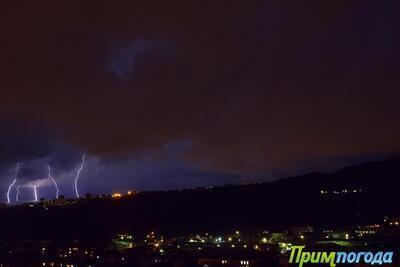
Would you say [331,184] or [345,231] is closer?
[345,231]

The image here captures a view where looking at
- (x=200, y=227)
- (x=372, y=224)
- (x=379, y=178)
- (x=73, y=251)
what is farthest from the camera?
(x=379, y=178)

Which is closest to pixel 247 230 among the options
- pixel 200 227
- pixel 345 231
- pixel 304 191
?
pixel 200 227

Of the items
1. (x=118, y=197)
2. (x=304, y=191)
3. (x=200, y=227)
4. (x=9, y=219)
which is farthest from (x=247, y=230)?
(x=9, y=219)

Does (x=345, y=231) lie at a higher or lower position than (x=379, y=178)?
lower

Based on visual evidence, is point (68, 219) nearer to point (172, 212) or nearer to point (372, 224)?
point (172, 212)

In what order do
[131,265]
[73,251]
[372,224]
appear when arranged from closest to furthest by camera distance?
[131,265] → [73,251] → [372,224]

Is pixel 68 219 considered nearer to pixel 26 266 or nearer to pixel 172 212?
pixel 172 212
